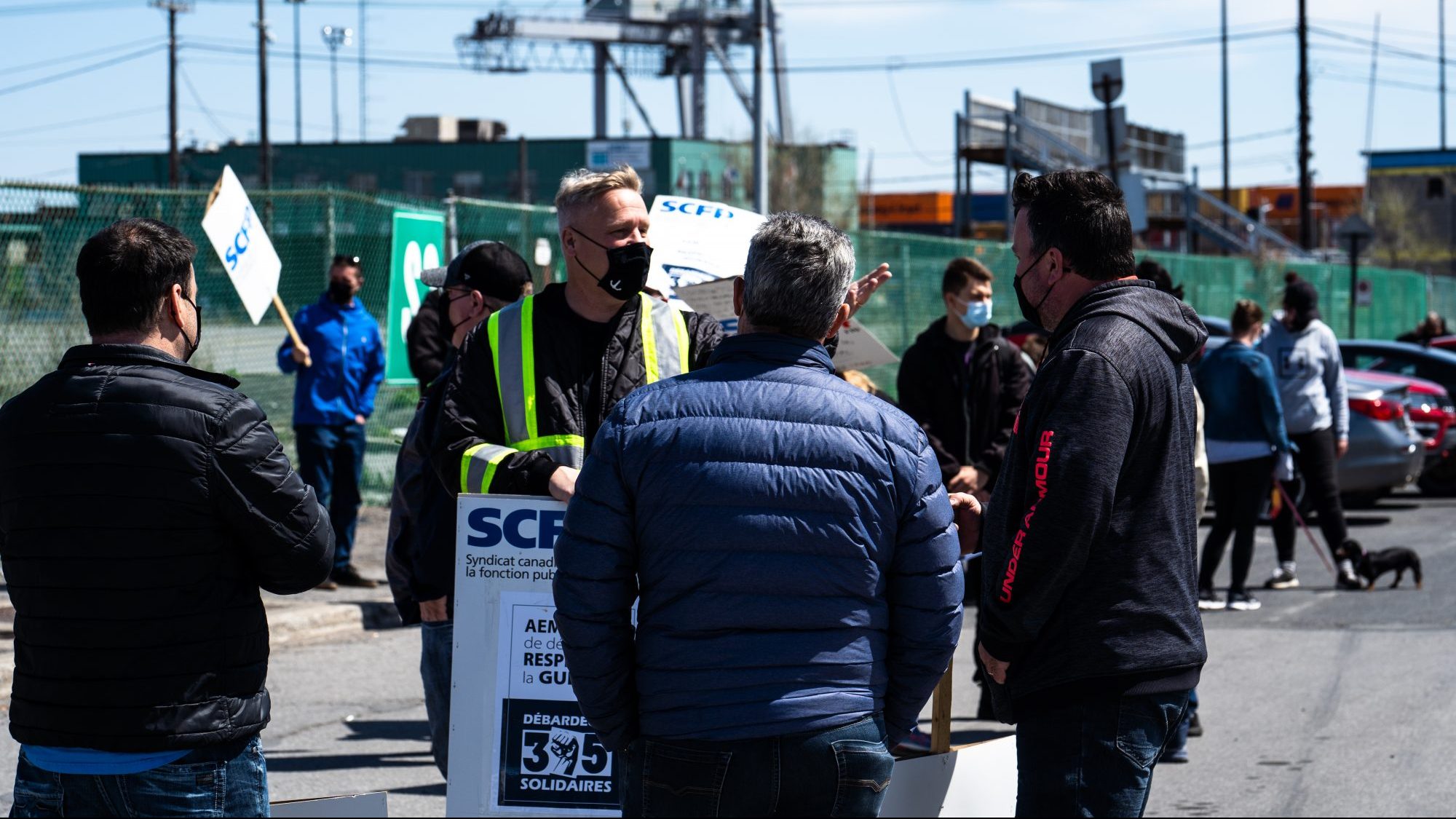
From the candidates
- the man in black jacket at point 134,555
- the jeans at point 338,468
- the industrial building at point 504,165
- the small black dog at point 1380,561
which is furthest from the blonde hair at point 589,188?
the industrial building at point 504,165

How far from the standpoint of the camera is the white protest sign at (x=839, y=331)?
16.8 ft

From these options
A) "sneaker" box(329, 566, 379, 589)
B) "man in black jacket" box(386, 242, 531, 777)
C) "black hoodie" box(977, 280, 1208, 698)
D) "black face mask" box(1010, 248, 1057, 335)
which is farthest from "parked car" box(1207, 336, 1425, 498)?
Answer: "black hoodie" box(977, 280, 1208, 698)

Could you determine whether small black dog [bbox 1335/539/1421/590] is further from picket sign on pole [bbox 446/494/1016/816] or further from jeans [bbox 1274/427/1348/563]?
picket sign on pole [bbox 446/494/1016/816]

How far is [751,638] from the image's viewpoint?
2916mm

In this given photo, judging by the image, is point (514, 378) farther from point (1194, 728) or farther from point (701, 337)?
point (1194, 728)

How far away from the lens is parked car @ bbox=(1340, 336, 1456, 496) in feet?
56.4

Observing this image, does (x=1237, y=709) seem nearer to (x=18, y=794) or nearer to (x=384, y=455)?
(x=18, y=794)

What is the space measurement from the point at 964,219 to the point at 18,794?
42.3 m

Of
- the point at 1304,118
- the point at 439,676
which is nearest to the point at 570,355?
the point at 439,676

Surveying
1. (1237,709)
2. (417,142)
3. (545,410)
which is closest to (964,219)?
(417,142)

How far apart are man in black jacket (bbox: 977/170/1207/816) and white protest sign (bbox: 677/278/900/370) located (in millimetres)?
1386

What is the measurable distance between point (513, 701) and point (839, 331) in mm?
2171

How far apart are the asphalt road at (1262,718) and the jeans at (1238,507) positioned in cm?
36

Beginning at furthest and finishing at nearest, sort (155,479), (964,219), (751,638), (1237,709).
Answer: (964,219)
(1237,709)
(155,479)
(751,638)
